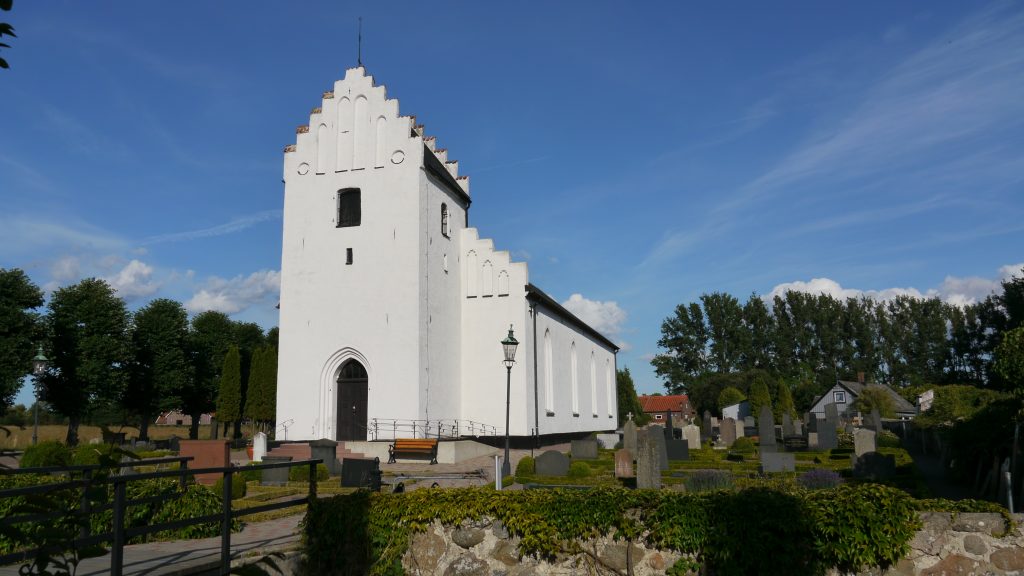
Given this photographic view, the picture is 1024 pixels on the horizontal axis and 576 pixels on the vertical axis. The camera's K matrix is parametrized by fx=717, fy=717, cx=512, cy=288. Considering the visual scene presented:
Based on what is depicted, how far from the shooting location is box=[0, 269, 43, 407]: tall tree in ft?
106

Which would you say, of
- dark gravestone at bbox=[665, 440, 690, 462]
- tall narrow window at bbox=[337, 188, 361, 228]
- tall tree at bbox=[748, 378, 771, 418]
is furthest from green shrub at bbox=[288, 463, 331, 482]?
tall tree at bbox=[748, 378, 771, 418]

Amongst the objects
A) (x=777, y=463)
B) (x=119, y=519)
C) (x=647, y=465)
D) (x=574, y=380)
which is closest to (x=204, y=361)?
(x=574, y=380)

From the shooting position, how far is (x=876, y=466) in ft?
53.1

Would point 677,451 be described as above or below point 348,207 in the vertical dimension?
below

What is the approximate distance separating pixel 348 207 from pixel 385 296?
13.4 feet

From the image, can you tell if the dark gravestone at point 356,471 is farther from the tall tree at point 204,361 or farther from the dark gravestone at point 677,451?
the tall tree at point 204,361

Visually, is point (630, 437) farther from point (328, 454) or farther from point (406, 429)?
point (328, 454)

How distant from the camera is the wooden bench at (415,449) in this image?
23.6m

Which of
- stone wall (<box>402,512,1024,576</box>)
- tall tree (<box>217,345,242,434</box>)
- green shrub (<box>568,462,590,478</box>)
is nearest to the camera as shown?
stone wall (<box>402,512,1024,576</box>)

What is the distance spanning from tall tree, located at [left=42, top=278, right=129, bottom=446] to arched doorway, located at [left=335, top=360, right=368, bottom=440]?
19.4 m

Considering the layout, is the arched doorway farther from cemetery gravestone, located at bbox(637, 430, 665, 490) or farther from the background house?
the background house

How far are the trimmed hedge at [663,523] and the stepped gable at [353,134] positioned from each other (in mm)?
20638

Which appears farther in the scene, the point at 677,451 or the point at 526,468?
the point at 677,451

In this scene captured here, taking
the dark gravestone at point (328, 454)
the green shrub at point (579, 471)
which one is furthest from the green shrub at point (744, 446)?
the dark gravestone at point (328, 454)
